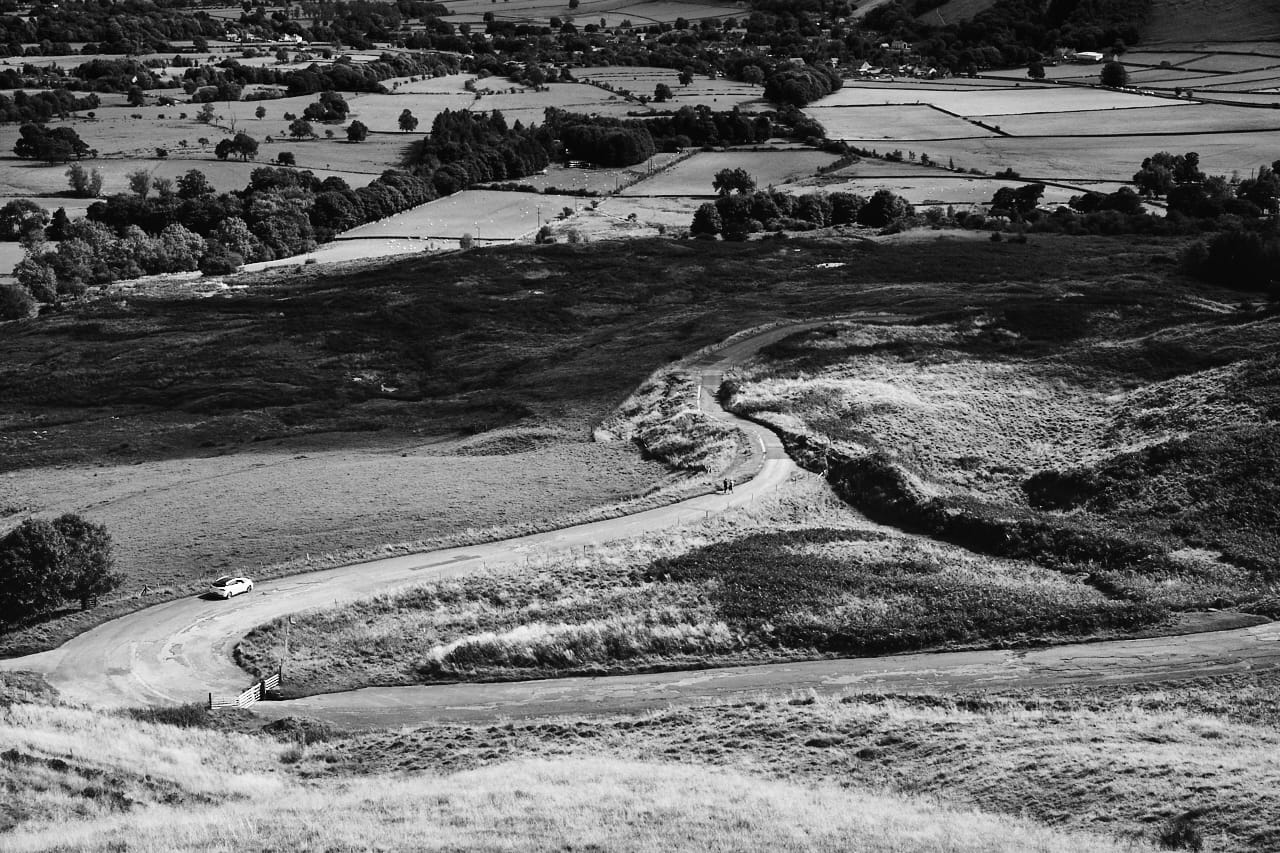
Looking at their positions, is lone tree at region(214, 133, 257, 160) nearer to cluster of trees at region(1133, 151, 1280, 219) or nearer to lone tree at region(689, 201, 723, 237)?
lone tree at region(689, 201, 723, 237)

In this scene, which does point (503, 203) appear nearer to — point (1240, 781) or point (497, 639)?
point (497, 639)

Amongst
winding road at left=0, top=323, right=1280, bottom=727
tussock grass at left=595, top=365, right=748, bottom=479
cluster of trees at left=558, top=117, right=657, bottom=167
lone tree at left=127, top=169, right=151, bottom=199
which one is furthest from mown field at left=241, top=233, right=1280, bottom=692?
lone tree at left=127, top=169, right=151, bottom=199

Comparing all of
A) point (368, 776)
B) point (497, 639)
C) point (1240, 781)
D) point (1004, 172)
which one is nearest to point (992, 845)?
point (1240, 781)

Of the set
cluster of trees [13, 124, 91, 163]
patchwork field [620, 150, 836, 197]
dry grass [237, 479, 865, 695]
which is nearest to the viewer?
dry grass [237, 479, 865, 695]

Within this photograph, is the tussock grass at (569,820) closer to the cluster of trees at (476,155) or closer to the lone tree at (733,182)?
the lone tree at (733,182)

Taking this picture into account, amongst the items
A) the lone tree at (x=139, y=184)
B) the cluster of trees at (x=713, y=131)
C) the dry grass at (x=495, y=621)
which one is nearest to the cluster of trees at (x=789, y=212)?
the cluster of trees at (x=713, y=131)

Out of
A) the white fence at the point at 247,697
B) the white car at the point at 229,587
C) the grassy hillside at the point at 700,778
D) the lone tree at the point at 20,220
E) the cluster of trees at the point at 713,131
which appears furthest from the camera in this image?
the cluster of trees at the point at 713,131
